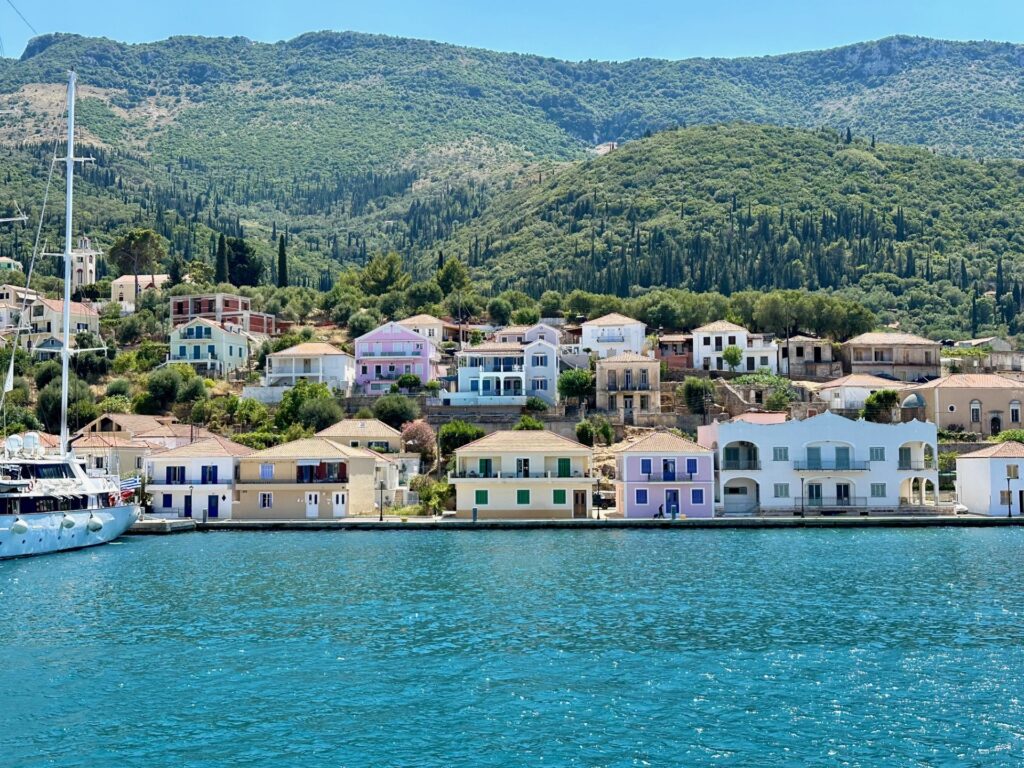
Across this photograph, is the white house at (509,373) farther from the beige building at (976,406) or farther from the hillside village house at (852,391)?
the beige building at (976,406)

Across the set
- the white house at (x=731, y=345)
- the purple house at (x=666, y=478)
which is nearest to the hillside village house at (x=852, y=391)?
the white house at (x=731, y=345)

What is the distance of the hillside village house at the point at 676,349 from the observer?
9956cm

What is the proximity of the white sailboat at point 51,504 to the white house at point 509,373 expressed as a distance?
3117 centimetres

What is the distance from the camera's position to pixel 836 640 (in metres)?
31.7

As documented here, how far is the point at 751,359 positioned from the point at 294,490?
44081 millimetres

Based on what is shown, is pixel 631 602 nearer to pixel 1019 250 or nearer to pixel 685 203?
pixel 1019 250

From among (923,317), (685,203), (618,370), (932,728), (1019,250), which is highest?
(685,203)

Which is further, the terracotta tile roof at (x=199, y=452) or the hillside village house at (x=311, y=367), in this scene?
the hillside village house at (x=311, y=367)

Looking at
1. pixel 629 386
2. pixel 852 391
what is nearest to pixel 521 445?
pixel 629 386

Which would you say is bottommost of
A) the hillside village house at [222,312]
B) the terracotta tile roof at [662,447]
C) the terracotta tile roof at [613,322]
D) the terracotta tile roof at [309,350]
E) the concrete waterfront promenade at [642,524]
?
the concrete waterfront promenade at [642,524]

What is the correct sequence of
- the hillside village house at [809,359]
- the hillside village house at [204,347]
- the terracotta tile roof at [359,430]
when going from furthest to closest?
1. the hillside village house at [204,347]
2. the hillside village house at [809,359]
3. the terracotta tile roof at [359,430]

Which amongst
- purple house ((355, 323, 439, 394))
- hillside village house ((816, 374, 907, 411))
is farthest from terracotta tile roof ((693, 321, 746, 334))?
purple house ((355, 323, 439, 394))

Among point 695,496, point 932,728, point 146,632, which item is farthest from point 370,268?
point 932,728

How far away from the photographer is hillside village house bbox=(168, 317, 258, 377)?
9950cm
